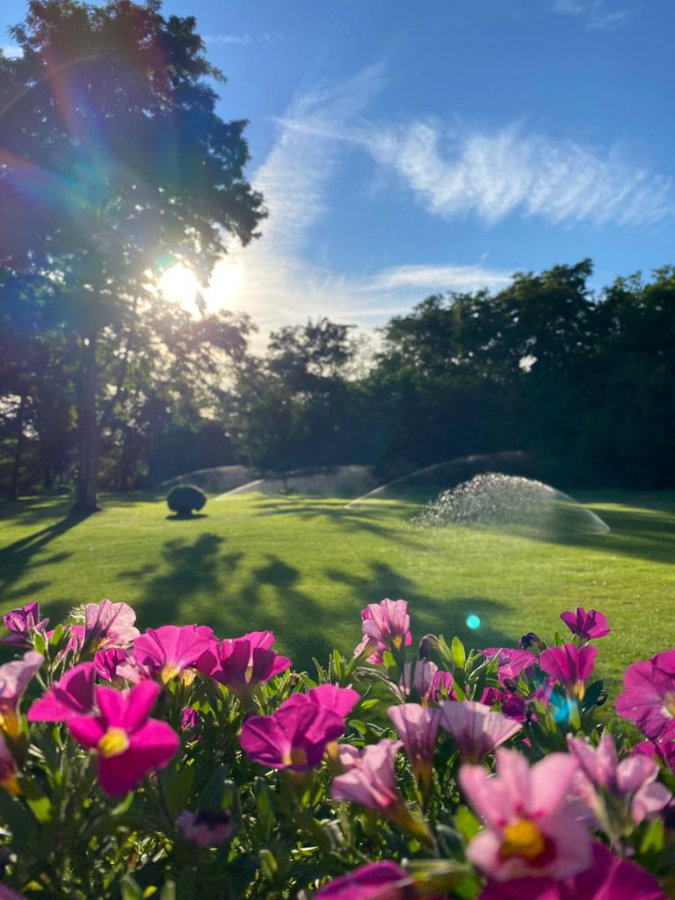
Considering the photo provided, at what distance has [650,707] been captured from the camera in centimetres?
105

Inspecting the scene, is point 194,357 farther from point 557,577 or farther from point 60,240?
point 557,577

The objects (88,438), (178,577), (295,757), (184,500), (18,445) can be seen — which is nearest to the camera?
(295,757)

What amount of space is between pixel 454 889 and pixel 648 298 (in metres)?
38.0

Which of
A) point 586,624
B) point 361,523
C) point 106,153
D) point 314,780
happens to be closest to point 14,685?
point 314,780

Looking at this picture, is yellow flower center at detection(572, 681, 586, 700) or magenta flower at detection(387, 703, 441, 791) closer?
magenta flower at detection(387, 703, 441, 791)

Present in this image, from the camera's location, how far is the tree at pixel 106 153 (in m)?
17.7

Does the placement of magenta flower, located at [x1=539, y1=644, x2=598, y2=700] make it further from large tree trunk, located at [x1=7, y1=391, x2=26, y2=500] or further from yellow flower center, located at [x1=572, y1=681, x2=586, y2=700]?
large tree trunk, located at [x1=7, y1=391, x2=26, y2=500]

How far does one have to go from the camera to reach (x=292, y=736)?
84 centimetres

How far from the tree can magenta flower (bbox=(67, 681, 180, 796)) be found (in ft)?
61.9

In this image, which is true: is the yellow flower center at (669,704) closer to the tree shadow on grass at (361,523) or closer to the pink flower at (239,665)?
the pink flower at (239,665)

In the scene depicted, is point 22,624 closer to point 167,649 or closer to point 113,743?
point 167,649

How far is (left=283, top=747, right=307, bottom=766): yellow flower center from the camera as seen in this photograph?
832 millimetres

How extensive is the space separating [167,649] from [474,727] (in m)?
0.53

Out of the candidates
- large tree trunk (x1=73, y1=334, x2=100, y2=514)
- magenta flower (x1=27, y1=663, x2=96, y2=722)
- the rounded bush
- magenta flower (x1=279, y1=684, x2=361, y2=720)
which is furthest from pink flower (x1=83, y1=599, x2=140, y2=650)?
large tree trunk (x1=73, y1=334, x2=100, y2=514)
